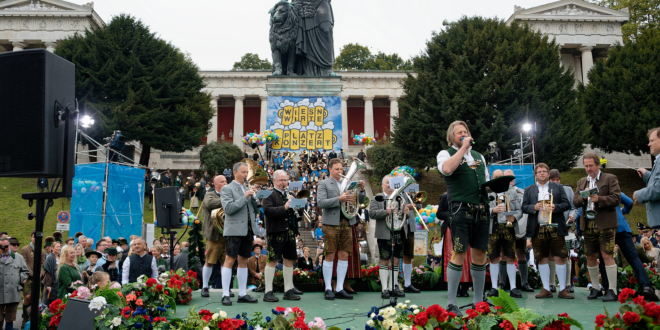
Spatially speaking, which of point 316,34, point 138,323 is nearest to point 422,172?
point 316,34

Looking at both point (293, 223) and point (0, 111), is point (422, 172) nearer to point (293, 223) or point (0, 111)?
point (293, 223)

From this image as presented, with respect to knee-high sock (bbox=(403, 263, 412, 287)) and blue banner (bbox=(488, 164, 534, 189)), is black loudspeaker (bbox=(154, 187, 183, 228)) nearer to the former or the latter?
knee-high sock (bbox=(403, 263, 412, 287))

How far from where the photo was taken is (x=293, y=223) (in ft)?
26.9

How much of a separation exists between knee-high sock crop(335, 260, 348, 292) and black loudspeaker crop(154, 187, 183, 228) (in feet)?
11.4

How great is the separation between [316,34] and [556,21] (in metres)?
43.0

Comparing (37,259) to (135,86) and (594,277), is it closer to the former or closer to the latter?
(594,277)

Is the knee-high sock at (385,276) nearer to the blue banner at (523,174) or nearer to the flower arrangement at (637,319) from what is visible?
the flower arrangement at (637,319)

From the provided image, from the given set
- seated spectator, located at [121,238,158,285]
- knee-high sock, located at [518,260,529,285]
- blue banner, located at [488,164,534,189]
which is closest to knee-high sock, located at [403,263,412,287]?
knee-high sock, located at [518,260,529,285]

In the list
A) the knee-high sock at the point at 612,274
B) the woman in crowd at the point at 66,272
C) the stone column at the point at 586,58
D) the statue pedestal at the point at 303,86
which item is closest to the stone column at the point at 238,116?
the stone column at the point at 586,58

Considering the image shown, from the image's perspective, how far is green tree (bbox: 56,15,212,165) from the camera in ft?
120

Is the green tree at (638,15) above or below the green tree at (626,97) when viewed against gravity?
above

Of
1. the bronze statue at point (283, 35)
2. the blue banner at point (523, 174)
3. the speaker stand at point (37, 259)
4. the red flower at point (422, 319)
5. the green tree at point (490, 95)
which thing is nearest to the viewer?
the red flower at point (422, 319)

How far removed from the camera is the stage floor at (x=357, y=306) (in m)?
6.21

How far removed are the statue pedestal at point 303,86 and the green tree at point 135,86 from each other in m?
21.5
